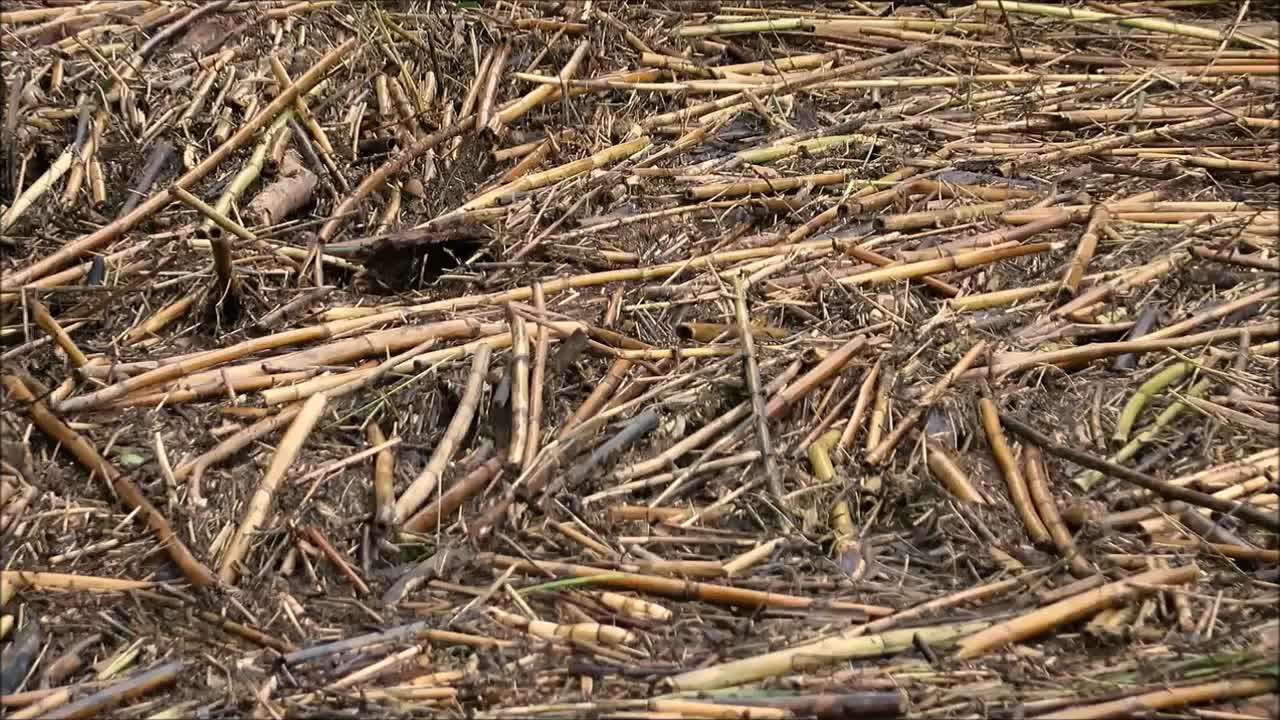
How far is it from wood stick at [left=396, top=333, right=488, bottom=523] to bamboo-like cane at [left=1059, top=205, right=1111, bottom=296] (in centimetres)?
162

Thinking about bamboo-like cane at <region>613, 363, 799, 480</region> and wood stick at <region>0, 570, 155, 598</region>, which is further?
bamboo-like cane at <region>613, 363, 799, 480</region>

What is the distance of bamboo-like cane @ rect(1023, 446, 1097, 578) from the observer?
2500mm

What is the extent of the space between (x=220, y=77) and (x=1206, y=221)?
3.18 m

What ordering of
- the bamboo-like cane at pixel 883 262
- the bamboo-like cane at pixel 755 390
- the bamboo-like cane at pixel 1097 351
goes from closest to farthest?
the bamboo-like cane at pixel 755 390
the bamboo-like cane at pixel 1097 351
the bamboo-like cane at pixel 883 262

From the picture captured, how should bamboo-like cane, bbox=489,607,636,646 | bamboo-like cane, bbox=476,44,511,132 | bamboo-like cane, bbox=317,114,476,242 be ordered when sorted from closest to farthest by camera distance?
bamboo-like cane, bbox=489,607,636,646 → bamboo-like cane, bbox=317,114,476,242 → bamboo-like cane, bbox=476,44,511,132

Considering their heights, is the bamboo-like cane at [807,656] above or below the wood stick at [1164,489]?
below

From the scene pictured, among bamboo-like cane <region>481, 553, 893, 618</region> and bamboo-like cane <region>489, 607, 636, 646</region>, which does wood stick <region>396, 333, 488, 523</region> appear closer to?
bamboo-like cane <region>481, 553, 893, 618</region>

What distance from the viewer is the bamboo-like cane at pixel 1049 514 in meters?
2.50

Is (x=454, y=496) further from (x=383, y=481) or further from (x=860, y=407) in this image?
(x=860, y=407)

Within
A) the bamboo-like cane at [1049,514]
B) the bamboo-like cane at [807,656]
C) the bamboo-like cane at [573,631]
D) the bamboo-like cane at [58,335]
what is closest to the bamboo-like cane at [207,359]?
the bamboo-like cane at [58,335]

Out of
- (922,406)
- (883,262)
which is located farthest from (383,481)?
(883,262)

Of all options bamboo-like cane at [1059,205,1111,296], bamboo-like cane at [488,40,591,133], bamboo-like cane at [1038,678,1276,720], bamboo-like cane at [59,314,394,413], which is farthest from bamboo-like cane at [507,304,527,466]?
bamboo-like cane at [1059,205,1111,296]

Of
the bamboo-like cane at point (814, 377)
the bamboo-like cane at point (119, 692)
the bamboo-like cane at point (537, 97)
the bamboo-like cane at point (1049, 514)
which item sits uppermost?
the bamboo-like cane at point (537, 97)

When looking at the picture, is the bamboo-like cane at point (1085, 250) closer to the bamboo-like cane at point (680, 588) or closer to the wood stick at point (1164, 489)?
the wood stick at point (1164, 489)
